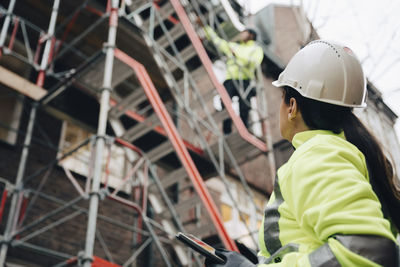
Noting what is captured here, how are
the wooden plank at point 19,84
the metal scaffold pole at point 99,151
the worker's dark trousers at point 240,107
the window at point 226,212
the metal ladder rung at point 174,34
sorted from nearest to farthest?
the metal scaffold pole at point 99,151, the wooden plank at point 19,84, the metal ladder rung at point 174,34, the worker's dark trousers at point 240,107, the window at point 226,212

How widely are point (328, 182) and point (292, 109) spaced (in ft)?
1.65

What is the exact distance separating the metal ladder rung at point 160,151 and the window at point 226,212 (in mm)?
3353

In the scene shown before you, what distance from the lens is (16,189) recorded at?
5.73m

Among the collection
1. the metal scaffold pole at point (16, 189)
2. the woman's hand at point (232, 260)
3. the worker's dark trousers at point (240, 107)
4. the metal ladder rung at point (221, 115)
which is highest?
the worker's dark trousers at point (240, 107)

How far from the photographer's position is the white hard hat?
5.04 ft

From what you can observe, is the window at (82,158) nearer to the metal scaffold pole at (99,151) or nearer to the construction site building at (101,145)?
the construction site building at (101,145)

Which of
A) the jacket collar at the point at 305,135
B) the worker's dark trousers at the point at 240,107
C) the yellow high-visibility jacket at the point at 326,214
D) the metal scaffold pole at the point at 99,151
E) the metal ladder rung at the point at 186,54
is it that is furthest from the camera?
the worker's dark trousers at the point at 240,107

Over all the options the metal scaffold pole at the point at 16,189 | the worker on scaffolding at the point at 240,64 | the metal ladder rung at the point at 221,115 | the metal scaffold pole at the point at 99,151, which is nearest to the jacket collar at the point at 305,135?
the metal scaffold pole at the point at 99,151

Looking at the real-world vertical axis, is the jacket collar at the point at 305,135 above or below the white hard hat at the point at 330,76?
below

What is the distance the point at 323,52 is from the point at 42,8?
726cm

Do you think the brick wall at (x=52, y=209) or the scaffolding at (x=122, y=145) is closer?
the scaffolding at (x=122, y=145)

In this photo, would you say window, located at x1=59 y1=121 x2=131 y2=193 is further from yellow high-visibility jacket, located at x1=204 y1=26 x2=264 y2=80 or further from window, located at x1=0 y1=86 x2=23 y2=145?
yellow high-visibility jacket, located at x1=204 y1=26 x2=264 y2=80

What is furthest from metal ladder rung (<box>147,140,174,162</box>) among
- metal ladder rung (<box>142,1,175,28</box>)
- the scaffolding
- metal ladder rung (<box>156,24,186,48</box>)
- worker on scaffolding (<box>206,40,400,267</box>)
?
worker on scaffolding (<box>206,40,400,267</box>)

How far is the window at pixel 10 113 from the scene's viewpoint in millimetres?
6285
